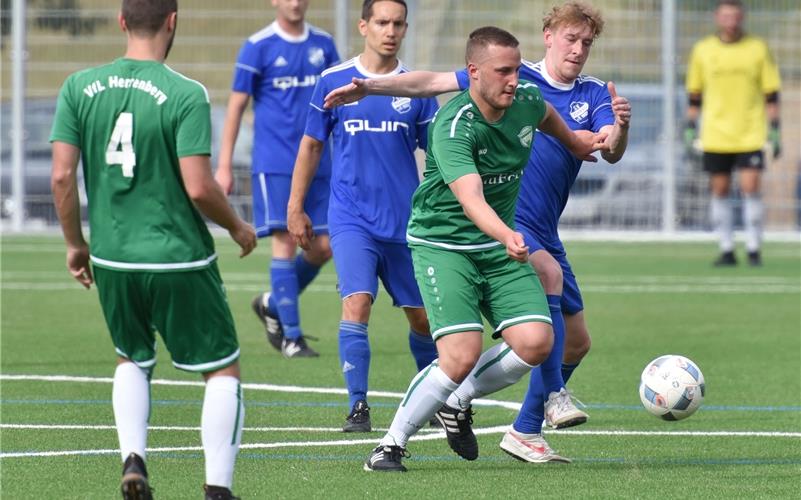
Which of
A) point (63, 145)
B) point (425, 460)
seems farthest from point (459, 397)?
point (63, 145)

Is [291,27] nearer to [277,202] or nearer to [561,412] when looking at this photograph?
[277,202]

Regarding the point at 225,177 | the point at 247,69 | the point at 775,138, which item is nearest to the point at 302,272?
the point at 225,177

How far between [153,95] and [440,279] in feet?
5.01

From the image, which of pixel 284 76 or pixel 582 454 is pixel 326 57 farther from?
pixel 582 454

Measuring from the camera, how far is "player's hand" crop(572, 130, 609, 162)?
22.8 feet

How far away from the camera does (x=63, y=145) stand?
5.55 m

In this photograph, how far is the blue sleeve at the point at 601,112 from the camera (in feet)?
24.0

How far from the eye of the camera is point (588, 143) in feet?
22.9

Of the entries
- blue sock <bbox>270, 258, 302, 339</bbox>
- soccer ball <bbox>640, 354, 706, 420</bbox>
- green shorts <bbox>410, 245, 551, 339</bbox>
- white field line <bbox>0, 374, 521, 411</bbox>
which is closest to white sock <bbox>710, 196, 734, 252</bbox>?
blue sock <bbox>270, 258, 302, 339</bbox>

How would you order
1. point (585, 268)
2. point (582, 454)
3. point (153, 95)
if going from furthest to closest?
1. point (585, 268)
2. point (582, 454)
3. point (153, 95)

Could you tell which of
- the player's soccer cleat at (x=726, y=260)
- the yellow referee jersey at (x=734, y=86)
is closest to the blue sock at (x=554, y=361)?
the player's soccer cleat at (x=726, y=260)

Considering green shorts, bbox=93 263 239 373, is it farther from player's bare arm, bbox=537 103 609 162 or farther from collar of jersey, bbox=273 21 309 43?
collar of jersey, bbox=273 21 309 43

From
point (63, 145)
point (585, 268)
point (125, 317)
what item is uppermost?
point (63, 145)

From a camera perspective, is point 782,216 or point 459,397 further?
point 782,216
